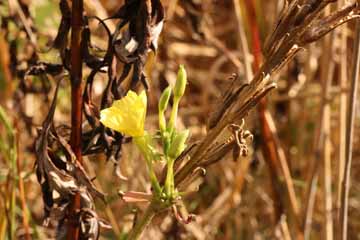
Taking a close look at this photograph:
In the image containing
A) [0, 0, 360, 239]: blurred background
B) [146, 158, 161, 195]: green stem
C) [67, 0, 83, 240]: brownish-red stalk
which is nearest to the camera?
[146, 158, 161, 195]: green stem

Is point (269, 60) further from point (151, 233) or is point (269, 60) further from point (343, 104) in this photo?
point (151, 233)

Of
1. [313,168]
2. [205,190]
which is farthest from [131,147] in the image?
[313,168]

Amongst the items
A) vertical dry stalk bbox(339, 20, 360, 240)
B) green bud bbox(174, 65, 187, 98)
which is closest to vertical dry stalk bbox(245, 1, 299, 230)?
vertical dry stalk bbox(339, 20, 360, 240)

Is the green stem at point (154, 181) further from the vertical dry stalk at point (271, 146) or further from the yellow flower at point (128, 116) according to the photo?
the vertical dry stalk at point (271, 146)

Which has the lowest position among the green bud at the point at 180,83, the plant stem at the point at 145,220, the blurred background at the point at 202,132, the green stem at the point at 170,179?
the blurred background at the point at 202,132

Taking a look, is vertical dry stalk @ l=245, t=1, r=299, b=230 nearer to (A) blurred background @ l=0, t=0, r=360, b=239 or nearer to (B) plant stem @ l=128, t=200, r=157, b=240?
(A) blurred background @ l=0, t=0, r=360, b=239

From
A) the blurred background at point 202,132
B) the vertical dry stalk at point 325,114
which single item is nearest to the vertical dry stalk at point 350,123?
the blurred background at point 202,132
